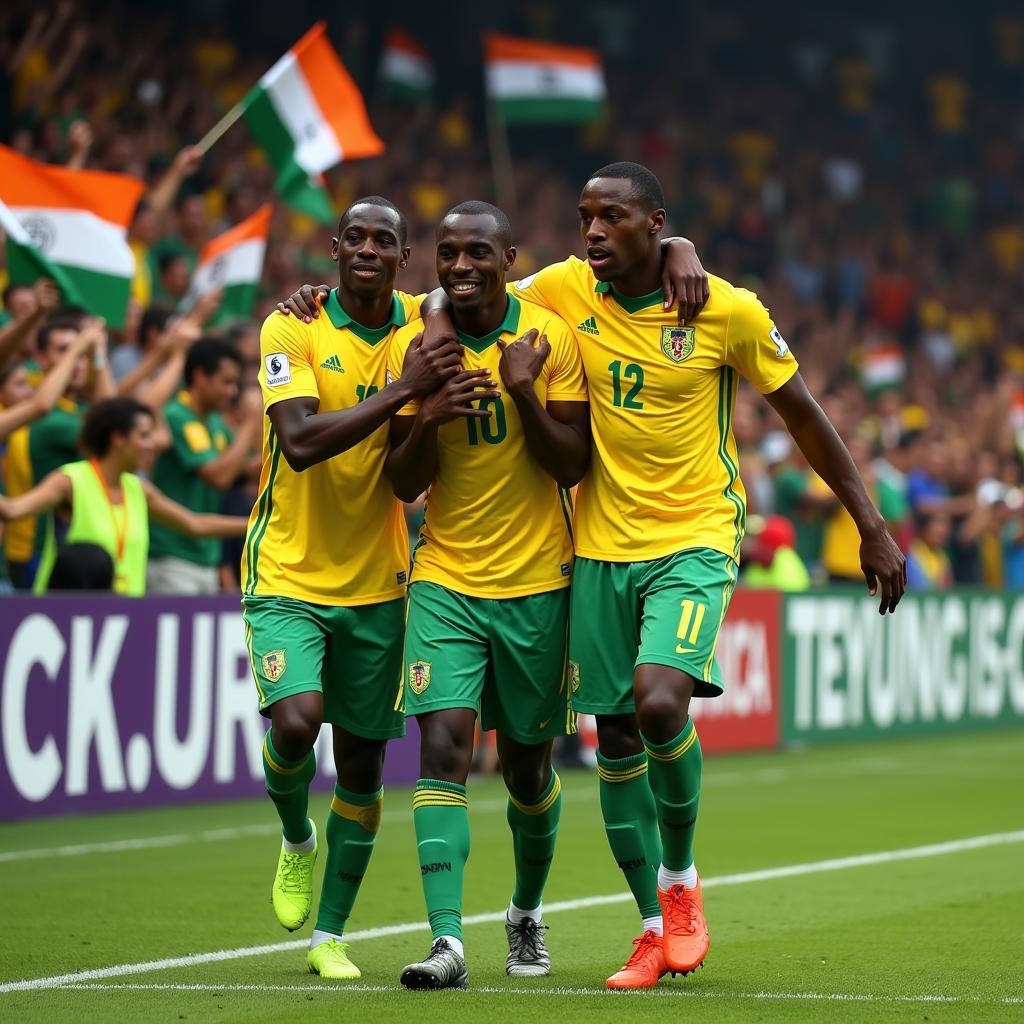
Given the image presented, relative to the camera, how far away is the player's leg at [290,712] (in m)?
6.33

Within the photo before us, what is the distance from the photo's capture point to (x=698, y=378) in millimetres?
6477

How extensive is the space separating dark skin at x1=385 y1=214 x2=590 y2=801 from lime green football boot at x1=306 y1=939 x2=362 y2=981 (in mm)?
698

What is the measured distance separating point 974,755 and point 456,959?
34.9 feet

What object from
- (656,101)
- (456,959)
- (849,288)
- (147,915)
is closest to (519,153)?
(656,101)

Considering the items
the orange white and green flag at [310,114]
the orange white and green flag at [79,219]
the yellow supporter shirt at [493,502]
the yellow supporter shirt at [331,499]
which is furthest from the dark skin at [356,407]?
the orange white and green flag at [310,114]

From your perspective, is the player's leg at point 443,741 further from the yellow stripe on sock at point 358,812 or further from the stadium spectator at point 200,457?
the stadium spectator at point 200,457

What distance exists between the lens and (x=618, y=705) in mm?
6363

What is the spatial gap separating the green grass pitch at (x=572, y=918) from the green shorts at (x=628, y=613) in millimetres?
900

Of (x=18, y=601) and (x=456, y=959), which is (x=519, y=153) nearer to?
(x=18, y=601)

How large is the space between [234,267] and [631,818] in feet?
24.2

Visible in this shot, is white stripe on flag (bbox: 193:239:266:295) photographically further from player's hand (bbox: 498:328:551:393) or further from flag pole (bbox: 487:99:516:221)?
player's hand (bbox: 498:328:551:393)

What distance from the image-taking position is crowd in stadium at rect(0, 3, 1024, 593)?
11844 mm

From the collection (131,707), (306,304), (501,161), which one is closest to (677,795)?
(306,304)

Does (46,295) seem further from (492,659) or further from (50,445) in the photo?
(492,659)
